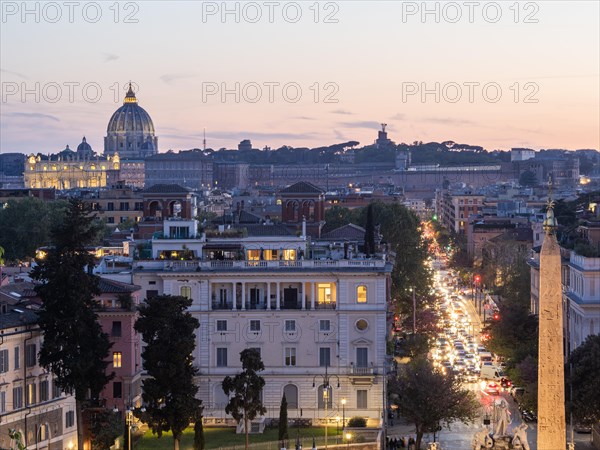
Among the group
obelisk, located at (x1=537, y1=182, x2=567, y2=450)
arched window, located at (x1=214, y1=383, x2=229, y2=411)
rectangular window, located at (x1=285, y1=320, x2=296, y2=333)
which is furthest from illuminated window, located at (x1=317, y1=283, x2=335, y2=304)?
obelisk, located at (x1=537, y1=182, x2=567, y2=450)

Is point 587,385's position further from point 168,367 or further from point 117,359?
point 117,359

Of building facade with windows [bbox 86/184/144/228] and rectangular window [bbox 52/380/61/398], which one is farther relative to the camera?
building facade with windows [bbox 86/184/144/228]

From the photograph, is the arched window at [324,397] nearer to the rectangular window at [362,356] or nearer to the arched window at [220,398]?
the rectangular window at [362,356]

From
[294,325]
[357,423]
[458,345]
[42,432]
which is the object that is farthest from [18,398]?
[458,345]

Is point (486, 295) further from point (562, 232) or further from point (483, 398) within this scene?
point (483, 398)

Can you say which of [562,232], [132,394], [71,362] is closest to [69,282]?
[71,362]

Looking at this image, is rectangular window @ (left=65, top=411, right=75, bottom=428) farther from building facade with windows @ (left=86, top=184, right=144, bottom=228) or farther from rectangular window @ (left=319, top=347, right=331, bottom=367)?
building facade with windows @ (left=86, top=184, right=144, bottom=228)
